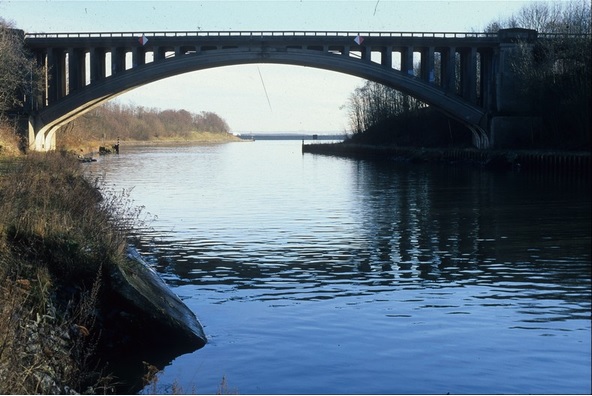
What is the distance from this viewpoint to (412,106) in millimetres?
81312

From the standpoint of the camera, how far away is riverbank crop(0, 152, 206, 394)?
8984 millimetres

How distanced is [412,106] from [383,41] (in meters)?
26.7

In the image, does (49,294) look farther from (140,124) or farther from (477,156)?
(140,124)

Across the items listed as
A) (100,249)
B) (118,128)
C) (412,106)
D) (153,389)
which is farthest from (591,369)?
(118,128)

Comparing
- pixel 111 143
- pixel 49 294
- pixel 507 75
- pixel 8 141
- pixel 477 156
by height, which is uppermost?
pixel 507 75

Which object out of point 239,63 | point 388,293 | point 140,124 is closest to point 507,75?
point 239,63

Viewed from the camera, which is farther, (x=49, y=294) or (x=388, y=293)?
(x=388, y=293)

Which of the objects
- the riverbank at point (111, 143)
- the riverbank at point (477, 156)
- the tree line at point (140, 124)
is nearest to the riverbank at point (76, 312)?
the riverbank at point (477, 156)

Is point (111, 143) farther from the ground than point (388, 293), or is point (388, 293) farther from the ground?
point (111, 143)

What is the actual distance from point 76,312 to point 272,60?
46.5 m

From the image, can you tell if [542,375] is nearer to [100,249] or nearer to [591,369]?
[591,369]

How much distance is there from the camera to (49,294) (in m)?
11.0

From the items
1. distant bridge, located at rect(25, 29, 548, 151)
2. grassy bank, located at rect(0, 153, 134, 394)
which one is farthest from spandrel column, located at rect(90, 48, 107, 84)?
grassy bank, located at rect(0, 153, 134, 394)

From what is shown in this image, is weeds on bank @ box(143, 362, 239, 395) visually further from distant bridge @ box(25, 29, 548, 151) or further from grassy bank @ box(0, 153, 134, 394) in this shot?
distant bridge @ box(25, 29, 548, 151)
